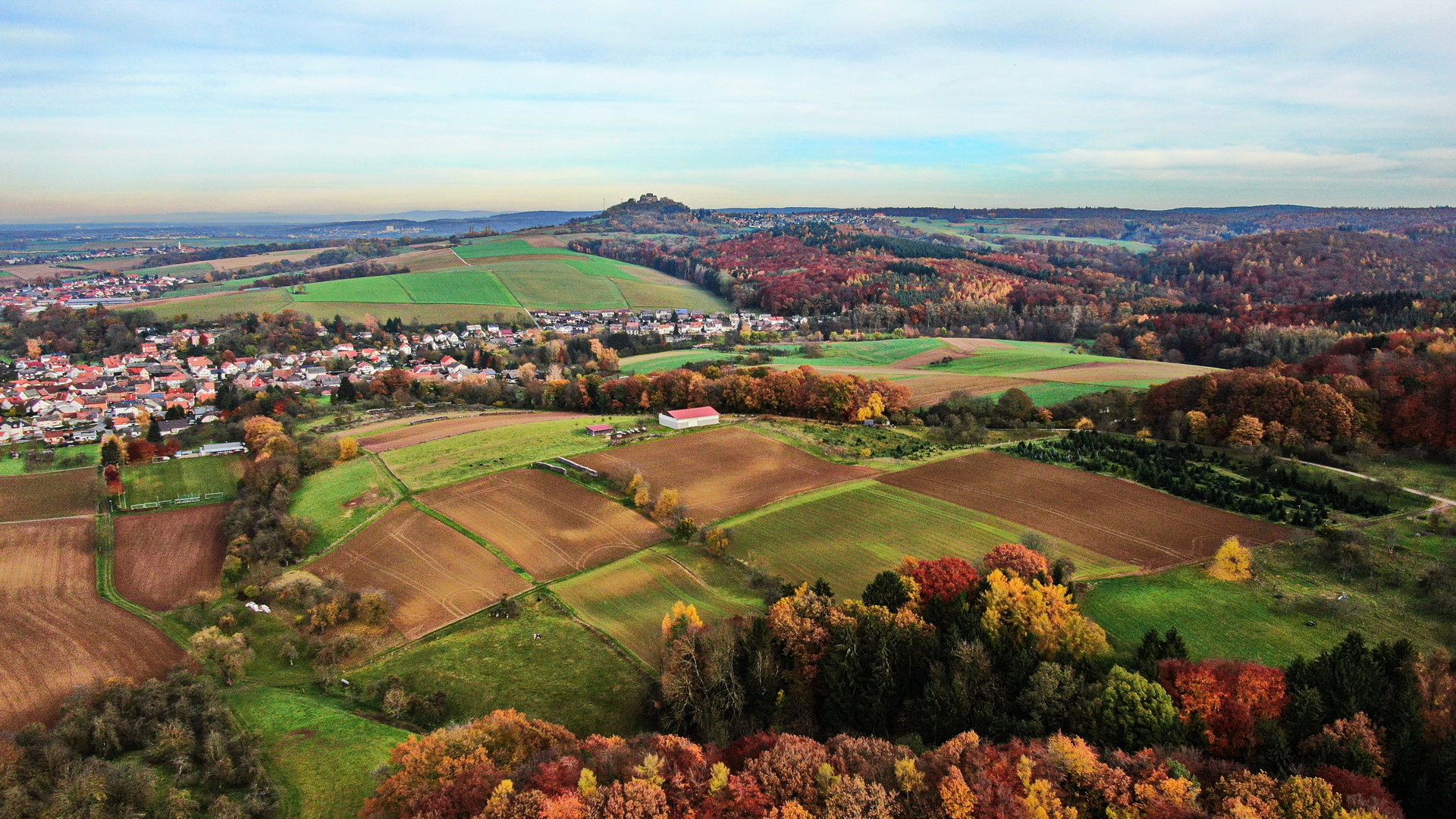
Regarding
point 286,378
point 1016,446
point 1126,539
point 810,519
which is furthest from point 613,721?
point 286,378

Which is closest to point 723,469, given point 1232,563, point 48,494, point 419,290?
point 1232,563

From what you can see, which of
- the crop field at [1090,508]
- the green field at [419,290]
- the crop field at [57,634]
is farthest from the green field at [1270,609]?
the green field at [419,290]

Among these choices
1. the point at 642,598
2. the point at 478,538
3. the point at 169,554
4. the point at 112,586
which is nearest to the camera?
the point at 642,598

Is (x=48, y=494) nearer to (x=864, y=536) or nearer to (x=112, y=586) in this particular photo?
(x=112, y=586)

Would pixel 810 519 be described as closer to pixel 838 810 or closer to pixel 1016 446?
pixel 1016 446

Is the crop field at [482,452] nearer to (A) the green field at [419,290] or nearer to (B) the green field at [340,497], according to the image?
(B) the green field at [340,497]

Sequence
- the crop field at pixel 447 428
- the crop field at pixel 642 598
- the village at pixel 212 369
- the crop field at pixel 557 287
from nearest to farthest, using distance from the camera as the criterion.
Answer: the crop field at pixel 642 598 < the crop field at pixel 447 428 < the village at pixel 212 369 < the crop field at pixel 557 287

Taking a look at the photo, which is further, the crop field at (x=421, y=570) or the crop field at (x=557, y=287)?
the crop field at (x=557, y=287)
